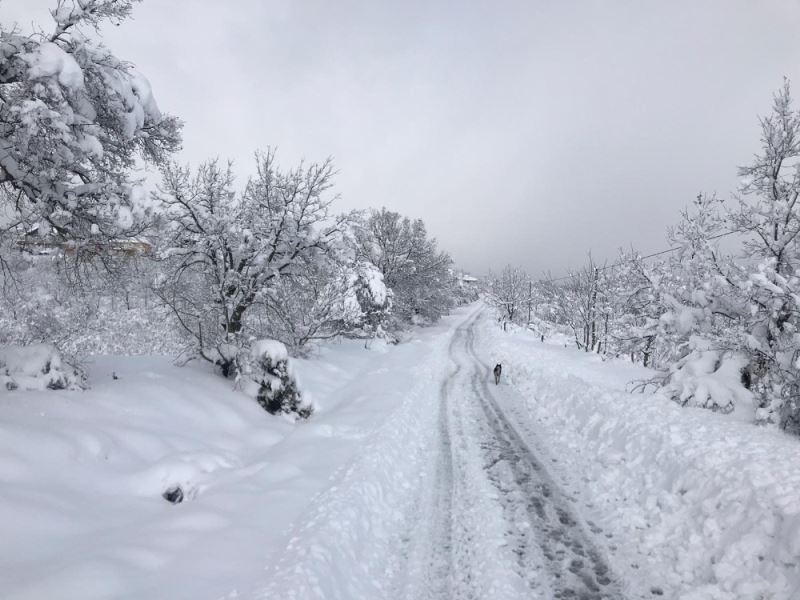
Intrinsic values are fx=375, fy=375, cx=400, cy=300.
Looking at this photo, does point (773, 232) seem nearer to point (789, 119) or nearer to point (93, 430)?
point (789, 119)

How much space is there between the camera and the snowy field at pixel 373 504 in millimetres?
4273

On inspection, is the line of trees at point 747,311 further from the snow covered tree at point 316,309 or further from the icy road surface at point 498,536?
the snow covered tree at point 316,309

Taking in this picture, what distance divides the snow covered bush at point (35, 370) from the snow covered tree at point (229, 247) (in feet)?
10.5

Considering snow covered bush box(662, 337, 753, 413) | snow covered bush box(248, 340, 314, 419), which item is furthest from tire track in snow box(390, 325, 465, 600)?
snow covered bush box(662, 337, 753, 413)

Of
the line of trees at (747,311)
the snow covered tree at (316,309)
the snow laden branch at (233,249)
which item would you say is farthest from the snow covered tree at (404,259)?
the line of trees at (747,311)

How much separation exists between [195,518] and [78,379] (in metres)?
4.30

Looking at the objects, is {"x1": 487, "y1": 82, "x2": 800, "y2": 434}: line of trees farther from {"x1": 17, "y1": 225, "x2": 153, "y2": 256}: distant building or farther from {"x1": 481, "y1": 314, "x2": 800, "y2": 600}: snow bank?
{"x1": 17, "y1": 225, "x2": 153, "y2": 256}: distant building

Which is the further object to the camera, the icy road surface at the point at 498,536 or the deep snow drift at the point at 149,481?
the icy road surface at the point at 498,536

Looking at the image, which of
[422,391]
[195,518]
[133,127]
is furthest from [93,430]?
[422,391]

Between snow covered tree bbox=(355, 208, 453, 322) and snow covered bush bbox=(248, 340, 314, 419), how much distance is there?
21.7 meters

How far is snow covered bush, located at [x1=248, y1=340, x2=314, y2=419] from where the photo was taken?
1112cm

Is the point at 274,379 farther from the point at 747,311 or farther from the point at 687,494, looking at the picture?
the point at 747,311

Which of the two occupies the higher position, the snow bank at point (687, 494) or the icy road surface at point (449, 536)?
the snow bank at point (687, 494)

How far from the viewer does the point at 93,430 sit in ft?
20.7
